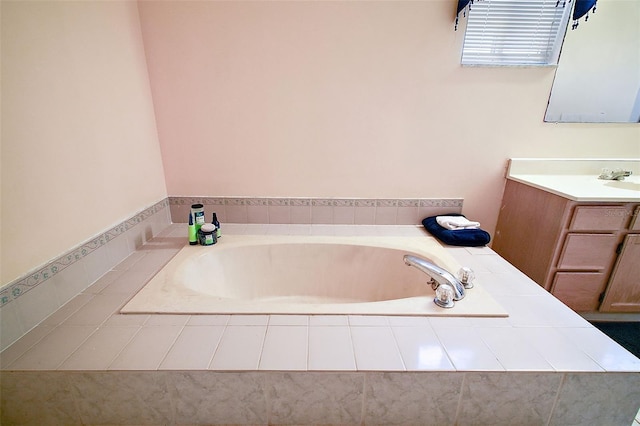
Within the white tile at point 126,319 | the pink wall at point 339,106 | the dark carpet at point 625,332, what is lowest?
the dark carpet at point 625,332

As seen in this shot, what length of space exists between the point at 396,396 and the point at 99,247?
142 cm

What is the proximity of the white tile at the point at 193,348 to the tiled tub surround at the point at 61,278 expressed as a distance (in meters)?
0.55

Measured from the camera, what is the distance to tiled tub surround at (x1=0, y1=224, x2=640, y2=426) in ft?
2.72

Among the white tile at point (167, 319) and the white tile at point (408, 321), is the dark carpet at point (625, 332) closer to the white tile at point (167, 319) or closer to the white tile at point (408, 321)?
the white tile at point (408, 321)

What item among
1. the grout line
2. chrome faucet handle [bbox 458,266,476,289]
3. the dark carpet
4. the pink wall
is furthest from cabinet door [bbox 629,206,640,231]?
the grout line

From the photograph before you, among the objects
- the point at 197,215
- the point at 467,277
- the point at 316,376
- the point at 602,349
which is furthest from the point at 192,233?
the point at 602,349

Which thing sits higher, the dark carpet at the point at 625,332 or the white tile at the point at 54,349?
the white tile at the point at 54,349

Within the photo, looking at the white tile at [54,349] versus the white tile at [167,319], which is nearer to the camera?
the white tile at [54,349]

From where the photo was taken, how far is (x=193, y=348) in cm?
89

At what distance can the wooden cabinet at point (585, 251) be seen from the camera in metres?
1.42

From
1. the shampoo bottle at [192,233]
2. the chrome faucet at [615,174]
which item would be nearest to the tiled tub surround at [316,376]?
the shampoo bottle at [192,233]

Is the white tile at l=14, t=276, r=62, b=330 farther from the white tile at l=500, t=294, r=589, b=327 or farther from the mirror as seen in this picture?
the mirror

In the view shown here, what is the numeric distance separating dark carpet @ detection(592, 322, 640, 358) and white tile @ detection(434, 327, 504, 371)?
4.39ft

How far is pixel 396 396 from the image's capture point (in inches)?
33.6
